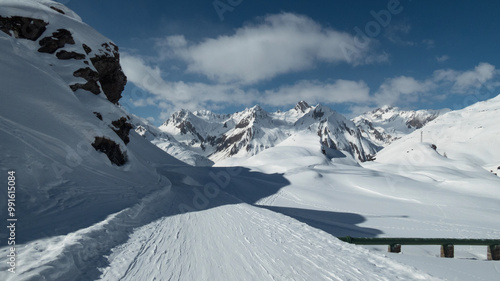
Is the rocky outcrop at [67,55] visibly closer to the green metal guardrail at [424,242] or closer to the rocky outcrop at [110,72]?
the rocky outcrop at [110,72]

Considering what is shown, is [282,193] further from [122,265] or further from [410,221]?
[122,265]

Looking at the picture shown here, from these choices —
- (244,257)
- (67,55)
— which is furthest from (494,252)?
(67,55)

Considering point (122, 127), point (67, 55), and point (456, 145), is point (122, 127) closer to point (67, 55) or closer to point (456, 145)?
point (67, 55)

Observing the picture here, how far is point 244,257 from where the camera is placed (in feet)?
18.1

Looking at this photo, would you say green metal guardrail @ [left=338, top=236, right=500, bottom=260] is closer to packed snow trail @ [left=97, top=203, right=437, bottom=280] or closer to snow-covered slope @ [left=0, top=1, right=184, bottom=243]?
packed snow trail @ [left=97, top=203, right=437, bottom=280]

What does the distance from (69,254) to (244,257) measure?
3.54 meters

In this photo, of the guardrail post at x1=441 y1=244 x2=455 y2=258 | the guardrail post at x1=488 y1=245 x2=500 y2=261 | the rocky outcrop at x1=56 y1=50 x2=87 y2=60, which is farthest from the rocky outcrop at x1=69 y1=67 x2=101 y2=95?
the guardrail post at x1=488 y1=245 x2=500 y2=261

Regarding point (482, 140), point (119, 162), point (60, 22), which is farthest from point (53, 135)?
point (482, 140)

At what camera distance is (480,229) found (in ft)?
48.5

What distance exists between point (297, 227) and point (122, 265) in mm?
5569

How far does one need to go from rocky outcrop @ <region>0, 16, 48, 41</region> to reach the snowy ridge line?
24.4 m

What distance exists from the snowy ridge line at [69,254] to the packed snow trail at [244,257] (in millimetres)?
340

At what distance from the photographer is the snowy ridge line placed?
3.86 m

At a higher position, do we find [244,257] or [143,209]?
[244,257]
